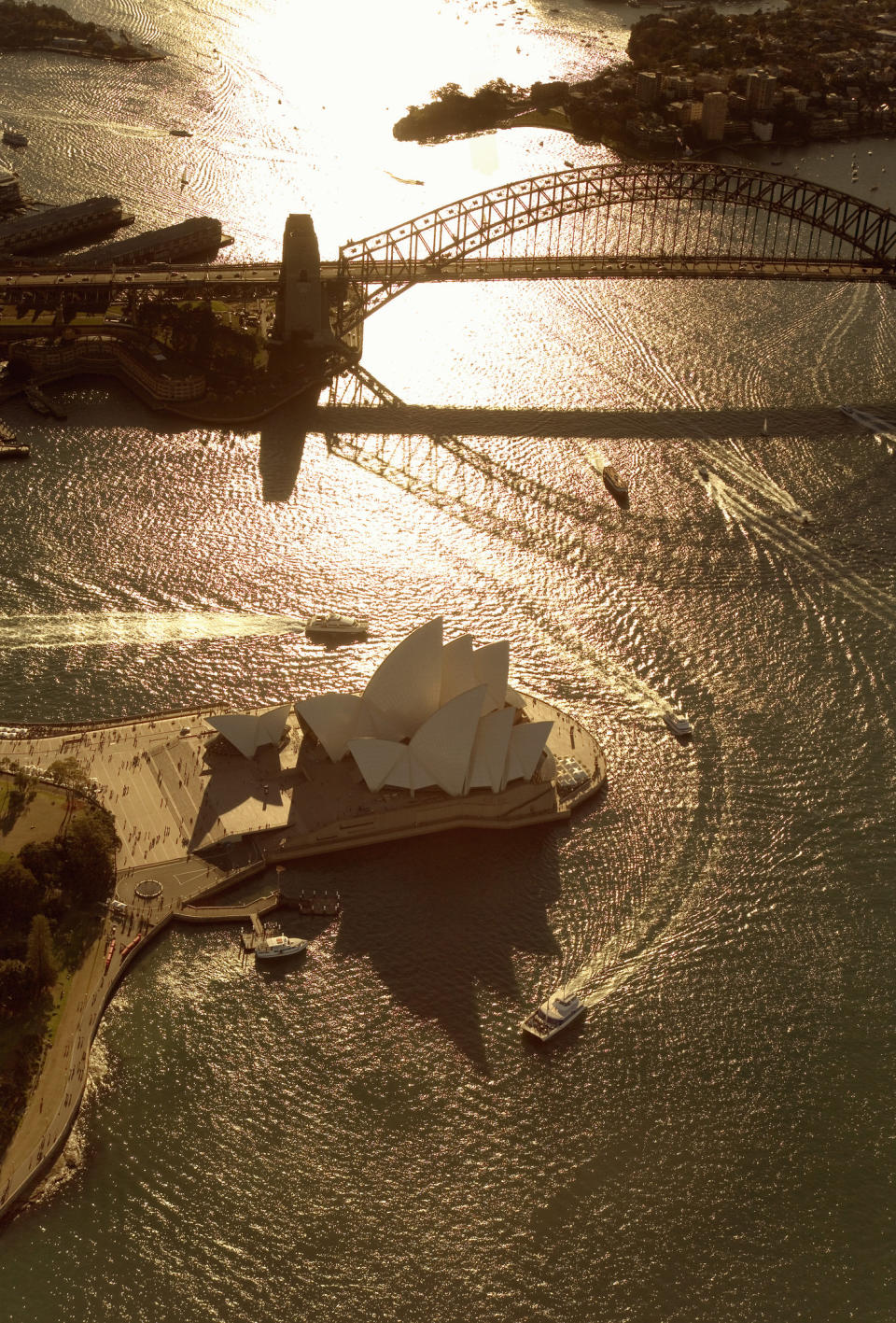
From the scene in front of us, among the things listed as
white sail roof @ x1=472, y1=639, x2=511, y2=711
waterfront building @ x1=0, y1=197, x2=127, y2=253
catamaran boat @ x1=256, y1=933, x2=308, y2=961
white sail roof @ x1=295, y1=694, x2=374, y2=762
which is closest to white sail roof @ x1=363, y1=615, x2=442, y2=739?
white sail roof @ x1=295, y1=694, x2=374, y2=762

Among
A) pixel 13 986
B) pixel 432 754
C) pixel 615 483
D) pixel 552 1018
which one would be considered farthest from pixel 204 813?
pixel 615 483

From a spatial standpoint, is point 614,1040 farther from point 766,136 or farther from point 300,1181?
point 766,136

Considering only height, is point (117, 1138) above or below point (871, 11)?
below

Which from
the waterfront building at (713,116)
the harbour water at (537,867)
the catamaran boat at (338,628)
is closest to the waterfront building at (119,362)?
the harbour water at (537,867)

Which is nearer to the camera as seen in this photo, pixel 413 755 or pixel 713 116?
pixel 413 755

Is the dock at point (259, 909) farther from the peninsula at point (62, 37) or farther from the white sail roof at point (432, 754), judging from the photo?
the peninsula at point (62, 37)

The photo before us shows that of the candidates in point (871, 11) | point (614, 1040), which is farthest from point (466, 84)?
point (614, 1040)

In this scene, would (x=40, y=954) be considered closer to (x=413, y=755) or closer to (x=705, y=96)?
(x=413, y=755)

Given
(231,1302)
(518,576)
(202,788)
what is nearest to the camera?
(231,1302)
